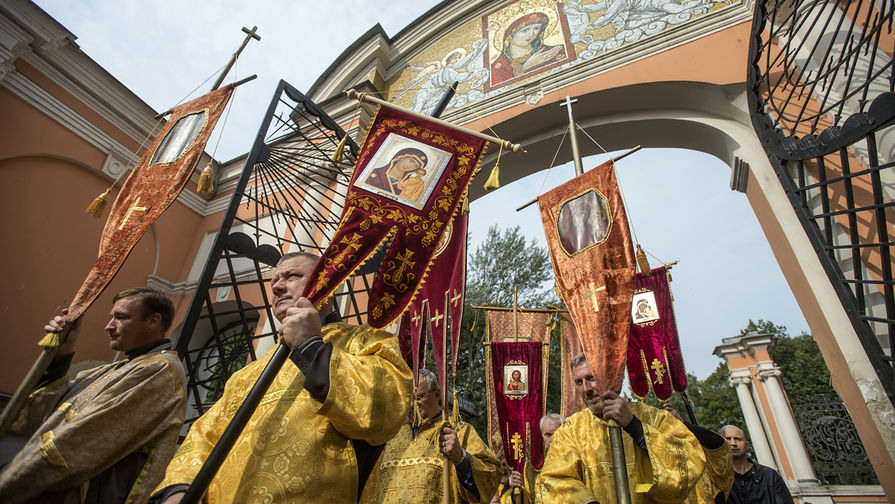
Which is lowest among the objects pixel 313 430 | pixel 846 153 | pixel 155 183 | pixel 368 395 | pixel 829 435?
pixel 313 430

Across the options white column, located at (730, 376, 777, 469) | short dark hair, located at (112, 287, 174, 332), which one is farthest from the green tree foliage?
short dark hair, located at (112, 287, 174, 332)

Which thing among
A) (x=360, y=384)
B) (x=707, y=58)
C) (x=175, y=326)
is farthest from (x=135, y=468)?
(x=707, y=58)

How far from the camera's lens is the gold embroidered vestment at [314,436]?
1.48 meters

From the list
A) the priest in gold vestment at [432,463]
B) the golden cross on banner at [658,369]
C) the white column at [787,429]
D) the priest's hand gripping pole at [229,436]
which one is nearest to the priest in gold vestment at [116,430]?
the priest's hand gripping pole at [229,436]

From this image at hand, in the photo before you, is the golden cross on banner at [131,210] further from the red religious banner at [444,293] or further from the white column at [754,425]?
the white column at [754,425]

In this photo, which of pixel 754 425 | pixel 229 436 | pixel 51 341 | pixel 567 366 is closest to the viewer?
pixel 229 436

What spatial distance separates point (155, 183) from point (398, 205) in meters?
2.77

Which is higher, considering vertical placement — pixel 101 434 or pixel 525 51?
pixel 525 51

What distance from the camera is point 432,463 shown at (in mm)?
3318

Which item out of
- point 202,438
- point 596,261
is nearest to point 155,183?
point 202,438

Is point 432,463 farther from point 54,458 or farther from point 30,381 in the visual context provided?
point 30,381

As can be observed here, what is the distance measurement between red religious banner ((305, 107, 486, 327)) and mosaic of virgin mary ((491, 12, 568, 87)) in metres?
4.15

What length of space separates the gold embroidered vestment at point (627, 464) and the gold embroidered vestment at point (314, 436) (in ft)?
5.36

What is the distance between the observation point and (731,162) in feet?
16.6
